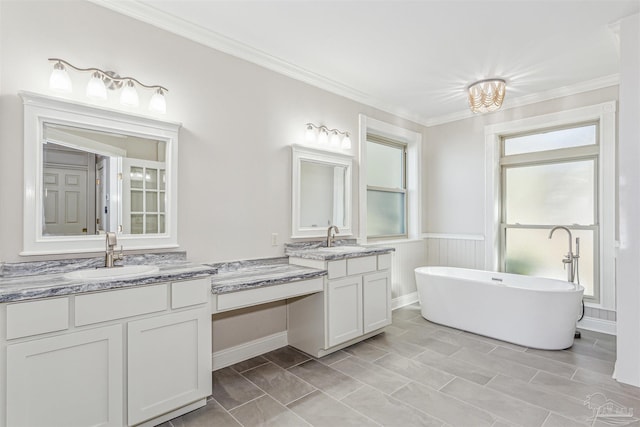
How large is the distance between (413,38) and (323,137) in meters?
1.24

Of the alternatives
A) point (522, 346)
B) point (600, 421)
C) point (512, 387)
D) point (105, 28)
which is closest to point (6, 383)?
point (105, 28)

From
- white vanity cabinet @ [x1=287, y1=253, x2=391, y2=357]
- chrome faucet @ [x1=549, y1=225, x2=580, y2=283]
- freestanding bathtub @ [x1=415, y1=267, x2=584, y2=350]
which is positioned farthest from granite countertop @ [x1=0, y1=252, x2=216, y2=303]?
chrome faucet @ [x1=549, y1=225, x2=580, y2=283]

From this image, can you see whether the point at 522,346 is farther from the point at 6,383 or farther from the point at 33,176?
the point at 33,176

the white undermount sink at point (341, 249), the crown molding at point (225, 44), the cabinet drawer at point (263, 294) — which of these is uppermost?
the crown molding at point (225, 44)

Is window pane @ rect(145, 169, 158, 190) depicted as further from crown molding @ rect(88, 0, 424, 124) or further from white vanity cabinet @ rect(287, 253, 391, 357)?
white vanity cabinet @ rect(287, 253, 391, 357)

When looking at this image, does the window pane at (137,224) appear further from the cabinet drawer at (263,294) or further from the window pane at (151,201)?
the cabinet drawer at (263,294)

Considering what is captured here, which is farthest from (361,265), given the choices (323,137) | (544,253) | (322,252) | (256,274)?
(544,253)

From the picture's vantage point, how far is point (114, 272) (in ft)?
6.78

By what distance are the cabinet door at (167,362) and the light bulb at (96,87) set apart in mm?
1450

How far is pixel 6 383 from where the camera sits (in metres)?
1.48

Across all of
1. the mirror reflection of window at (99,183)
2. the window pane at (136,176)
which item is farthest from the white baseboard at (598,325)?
the window pane at (136,176)

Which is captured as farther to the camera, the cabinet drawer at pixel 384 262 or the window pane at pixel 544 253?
the window pane at pixel 544 253

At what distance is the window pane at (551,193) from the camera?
3740 millimetres

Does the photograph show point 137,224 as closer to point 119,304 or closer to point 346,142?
point 119,304
